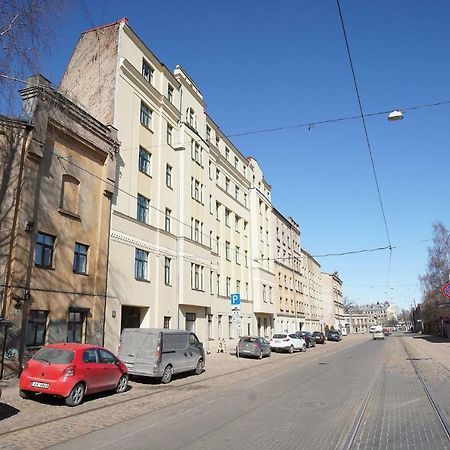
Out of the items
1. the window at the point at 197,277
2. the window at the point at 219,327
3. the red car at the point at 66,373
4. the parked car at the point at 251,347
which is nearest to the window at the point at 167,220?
the window at the point at 197,277

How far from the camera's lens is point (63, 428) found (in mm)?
8680

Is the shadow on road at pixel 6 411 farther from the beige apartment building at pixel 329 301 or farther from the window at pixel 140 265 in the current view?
the beige apartment building at pixel 329 301

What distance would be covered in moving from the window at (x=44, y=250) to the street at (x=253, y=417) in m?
5.82

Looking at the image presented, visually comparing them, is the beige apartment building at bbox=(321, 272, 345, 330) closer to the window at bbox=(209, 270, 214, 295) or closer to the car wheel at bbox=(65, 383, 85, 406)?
the window at bbox=(209, 270, 214, 295)

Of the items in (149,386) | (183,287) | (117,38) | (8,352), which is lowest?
(149,386)

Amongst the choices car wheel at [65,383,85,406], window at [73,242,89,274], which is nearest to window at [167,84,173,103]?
window at [73,242,89,274]

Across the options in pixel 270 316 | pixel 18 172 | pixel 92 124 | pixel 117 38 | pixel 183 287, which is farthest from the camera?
pixel 270 316

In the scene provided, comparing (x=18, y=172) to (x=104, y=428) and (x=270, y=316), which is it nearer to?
(x=104, y=428)

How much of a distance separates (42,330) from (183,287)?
38.8 ft

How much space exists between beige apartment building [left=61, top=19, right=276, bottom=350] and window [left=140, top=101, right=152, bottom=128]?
2.5 inches

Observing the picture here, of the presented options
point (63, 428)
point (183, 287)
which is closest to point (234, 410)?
point (63, 428)

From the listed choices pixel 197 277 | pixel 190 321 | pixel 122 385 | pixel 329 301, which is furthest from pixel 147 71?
pixel 329 301

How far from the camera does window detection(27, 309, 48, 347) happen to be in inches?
634

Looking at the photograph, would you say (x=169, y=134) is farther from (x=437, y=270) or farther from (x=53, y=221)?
(x=437, y=270)
